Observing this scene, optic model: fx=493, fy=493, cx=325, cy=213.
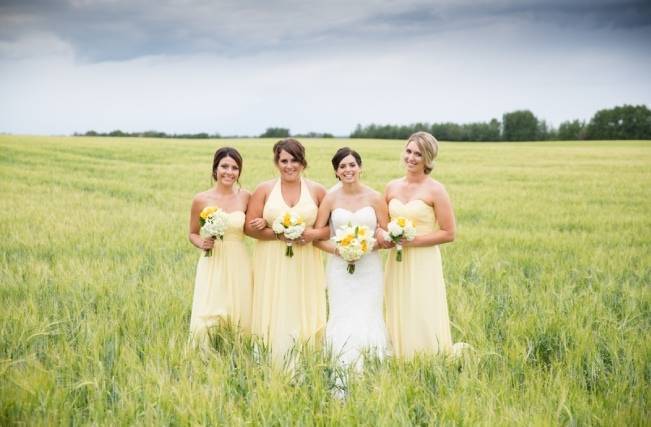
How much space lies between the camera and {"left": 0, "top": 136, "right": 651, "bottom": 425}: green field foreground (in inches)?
132

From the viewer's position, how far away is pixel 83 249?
27.7ft

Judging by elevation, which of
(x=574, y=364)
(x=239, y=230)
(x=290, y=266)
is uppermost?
(x=239, y=230)

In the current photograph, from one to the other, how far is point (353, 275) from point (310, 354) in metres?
1.00

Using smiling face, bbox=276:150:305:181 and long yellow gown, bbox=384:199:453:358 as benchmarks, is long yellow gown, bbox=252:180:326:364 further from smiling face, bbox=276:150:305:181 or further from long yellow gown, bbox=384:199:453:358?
long yellow gown, bbox=384:199:453:358

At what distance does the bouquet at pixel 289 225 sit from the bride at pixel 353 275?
15.4 inches

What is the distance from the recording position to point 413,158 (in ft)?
15.4

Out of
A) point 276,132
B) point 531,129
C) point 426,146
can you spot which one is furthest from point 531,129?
point 426,146

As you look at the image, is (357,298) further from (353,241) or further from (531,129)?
(531,129)

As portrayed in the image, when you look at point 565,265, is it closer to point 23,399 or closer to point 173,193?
point 23,399

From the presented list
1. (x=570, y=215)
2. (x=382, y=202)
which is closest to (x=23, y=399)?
(x=382, y=202)

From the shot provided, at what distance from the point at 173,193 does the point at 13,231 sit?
697 centimetres

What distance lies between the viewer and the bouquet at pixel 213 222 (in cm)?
459

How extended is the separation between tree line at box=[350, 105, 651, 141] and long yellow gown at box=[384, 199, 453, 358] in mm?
73736

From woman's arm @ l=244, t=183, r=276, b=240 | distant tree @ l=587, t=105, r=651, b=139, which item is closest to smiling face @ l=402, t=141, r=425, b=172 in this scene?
woman's arm @ l=244, t=183, r=276, b=240
